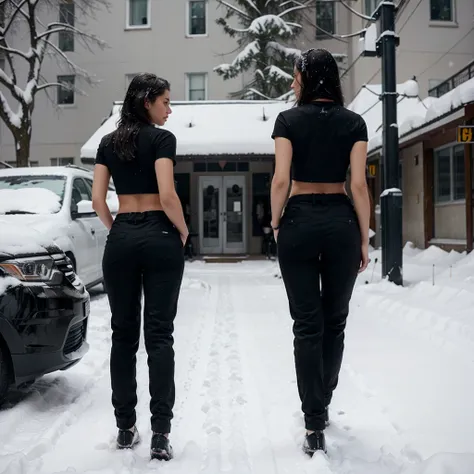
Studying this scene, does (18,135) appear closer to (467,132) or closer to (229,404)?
(467,132)

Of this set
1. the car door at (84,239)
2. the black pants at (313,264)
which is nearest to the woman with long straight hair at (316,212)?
the black pants at (313,264)

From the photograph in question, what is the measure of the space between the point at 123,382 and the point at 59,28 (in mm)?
18195

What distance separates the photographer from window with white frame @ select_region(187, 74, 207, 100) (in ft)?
76.8

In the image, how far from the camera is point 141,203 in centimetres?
279

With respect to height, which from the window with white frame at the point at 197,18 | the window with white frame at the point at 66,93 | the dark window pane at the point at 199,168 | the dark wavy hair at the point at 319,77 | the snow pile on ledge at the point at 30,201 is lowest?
the snow pile on ledge at the point at 30,201

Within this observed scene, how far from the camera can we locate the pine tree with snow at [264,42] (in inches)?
840

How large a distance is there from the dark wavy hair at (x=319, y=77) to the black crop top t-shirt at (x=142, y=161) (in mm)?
746

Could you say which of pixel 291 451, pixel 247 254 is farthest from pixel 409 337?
pixel 247 254

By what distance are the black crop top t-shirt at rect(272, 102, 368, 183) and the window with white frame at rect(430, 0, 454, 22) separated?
20.8 metres

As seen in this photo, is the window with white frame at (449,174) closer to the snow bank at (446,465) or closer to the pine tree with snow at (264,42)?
the pine tree with snow at (264,42)

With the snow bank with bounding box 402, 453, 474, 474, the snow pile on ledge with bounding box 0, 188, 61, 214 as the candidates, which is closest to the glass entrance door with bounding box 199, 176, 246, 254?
the snow pile on ledge with bounding box 0, 188, 61, 214

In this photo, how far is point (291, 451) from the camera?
2.88m

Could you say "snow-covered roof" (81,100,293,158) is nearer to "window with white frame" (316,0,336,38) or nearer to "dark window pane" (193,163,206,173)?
"dark window pane" (193,163,206,173)

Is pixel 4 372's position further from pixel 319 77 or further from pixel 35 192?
pixel 35 192
